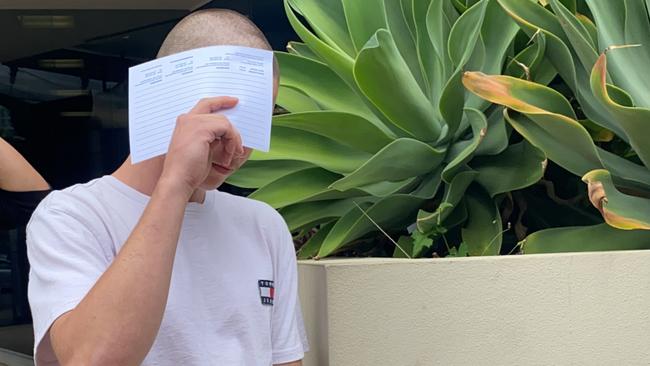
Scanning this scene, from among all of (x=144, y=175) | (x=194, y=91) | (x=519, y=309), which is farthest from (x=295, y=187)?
(x=194, y=91)

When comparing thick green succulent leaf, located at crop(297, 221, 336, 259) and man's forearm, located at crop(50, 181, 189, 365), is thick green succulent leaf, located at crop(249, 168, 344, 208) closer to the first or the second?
thick green succulent leaf, located at crop(297, 221, 336, 259)

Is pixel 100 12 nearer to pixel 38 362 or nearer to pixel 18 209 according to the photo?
pixel 18 209

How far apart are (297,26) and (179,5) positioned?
4.39 m

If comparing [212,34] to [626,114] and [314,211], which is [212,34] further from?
[314,211]

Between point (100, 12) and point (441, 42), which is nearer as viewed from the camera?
point (441, 42)

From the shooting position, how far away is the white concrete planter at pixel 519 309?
5.77 ft

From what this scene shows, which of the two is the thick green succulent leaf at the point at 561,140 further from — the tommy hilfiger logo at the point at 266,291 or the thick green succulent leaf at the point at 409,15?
the tommy hilfiger logo at the point at 266,291

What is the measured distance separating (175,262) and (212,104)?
281 millimetres

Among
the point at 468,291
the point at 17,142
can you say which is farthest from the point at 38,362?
the point at 17,142

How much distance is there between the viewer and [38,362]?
1.32 metres

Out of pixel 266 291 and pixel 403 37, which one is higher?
pixel 403 37

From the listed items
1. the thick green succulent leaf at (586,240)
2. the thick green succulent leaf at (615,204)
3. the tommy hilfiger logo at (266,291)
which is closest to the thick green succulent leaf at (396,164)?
the thick green succulent leaf at (586,240)

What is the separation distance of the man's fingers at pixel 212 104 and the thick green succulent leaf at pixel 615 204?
895 millimetres

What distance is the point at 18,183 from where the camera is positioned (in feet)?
6.75
